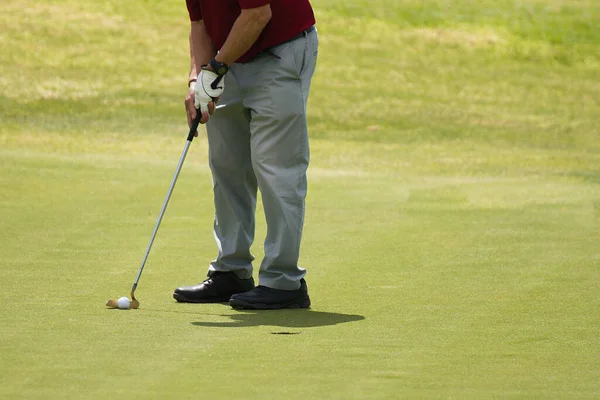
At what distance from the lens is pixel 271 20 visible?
19.2 feet

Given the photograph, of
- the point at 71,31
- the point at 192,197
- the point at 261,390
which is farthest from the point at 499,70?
the point at 261,390

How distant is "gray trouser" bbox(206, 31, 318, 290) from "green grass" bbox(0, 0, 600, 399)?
317 mm

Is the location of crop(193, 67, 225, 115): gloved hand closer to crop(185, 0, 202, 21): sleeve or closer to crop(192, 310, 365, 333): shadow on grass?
crop(185, 0, 202, 21): sleeve

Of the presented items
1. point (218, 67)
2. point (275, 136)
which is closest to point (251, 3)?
point (218, 67)

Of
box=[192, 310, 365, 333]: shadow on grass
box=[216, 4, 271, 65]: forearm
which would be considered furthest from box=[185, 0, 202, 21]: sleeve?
box=[192, 310, 365, 333]: shadow on grass

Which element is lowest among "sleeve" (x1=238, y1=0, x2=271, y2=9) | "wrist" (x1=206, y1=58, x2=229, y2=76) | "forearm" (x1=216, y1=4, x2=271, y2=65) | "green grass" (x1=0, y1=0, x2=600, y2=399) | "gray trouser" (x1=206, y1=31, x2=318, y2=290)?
"green grass" (x1=0, y1=0, x2=600, y2=399)

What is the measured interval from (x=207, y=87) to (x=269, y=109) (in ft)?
0.86

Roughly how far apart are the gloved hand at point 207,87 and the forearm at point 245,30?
115 mm

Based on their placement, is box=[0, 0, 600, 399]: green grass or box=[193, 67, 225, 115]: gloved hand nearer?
box=[0, 0, 600, 399]: green grass

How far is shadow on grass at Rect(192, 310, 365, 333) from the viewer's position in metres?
5.36

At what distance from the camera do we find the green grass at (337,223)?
445cm

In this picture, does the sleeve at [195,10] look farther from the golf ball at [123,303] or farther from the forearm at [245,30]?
the golf ball at [123,303]

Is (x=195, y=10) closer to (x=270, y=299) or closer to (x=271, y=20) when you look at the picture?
(x=271, y=20)

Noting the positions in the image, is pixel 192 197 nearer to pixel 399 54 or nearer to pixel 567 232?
pixel 567 232
